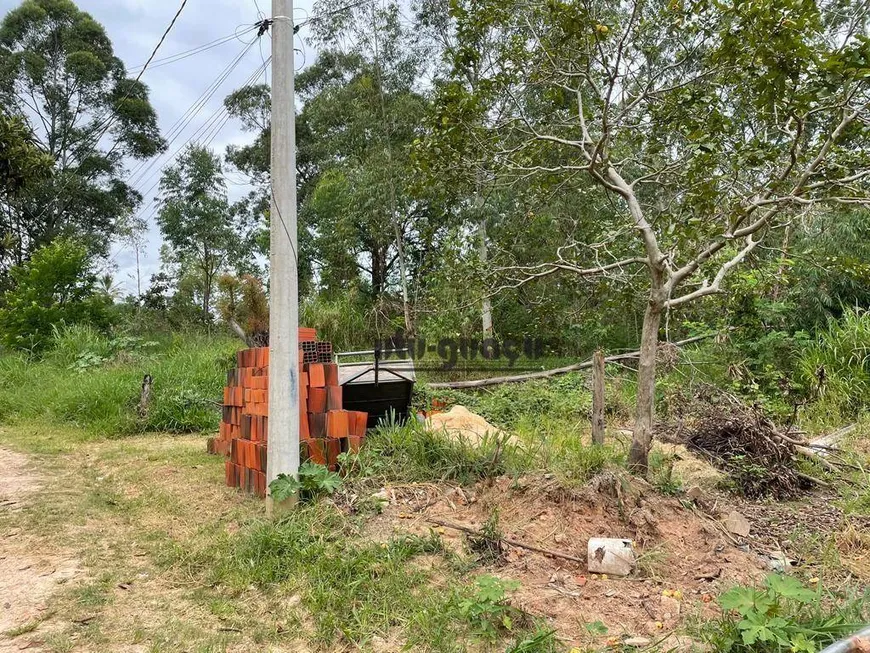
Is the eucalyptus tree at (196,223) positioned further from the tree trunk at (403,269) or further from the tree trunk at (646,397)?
the tree trunk at (646,397)

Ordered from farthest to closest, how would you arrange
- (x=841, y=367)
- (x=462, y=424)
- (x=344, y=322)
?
(x=344, y=322), (x=841, y=367), (x=462, y=424)

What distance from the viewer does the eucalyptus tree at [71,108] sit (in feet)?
58.1

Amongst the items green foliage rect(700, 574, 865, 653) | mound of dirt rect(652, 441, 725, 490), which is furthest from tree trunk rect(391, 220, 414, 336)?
green foliage rect(700, 574, 865, 653)

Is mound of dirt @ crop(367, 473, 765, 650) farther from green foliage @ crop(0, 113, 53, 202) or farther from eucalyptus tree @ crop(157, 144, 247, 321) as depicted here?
eucalyptus tree @ crop(157, 144, 247, 321)

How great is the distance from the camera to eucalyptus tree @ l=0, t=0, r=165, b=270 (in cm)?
1770

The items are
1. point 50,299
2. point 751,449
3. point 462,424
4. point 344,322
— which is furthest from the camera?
point 344,322

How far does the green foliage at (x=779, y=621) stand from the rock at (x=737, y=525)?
→ 989 mm

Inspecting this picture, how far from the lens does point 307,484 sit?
11.1ft

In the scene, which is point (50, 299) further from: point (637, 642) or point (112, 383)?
point (637, 642)

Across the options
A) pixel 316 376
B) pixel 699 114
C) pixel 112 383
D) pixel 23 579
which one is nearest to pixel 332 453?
pixel 316 376

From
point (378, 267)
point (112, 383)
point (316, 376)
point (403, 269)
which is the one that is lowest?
point (112, 383)

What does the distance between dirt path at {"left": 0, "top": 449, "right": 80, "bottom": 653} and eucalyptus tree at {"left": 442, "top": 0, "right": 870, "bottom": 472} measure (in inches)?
124

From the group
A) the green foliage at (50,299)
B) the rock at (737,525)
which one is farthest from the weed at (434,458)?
the green foliage at (50,299)

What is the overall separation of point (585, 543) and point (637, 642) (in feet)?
2.54
